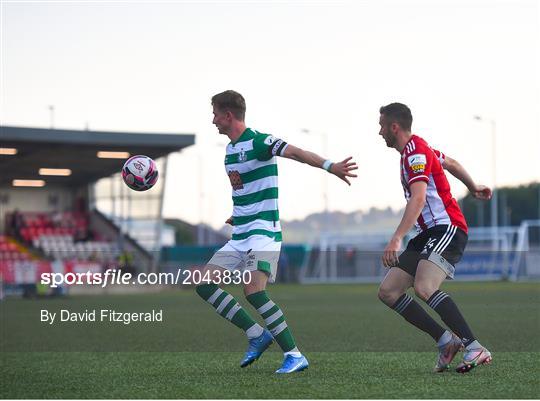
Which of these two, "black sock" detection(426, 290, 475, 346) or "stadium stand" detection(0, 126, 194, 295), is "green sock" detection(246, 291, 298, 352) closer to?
"black sock" detection(426, 290, 475, 346)

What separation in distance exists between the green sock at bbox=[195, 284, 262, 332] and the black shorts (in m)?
1.32

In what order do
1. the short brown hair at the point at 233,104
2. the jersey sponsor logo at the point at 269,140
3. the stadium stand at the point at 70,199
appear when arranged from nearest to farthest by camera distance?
the jersey sponsor logo at the point at 269,140 → the short brown hair at the point at 233,104 → the stadium stand at the point at 70,199

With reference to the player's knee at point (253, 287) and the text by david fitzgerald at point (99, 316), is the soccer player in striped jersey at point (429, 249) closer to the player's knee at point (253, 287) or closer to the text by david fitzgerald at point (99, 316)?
the player's knee at point (253, 287)

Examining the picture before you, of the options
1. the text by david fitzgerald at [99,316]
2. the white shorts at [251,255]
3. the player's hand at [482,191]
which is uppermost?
the player's hand at [482,191]

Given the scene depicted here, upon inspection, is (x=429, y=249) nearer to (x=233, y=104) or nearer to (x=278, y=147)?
(x=278, y=147)

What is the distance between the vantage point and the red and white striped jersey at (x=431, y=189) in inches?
304

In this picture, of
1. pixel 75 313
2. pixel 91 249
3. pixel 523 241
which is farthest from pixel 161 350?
pixel 523 241

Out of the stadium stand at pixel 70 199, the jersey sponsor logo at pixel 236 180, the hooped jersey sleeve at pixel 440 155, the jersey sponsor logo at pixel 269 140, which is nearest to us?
the jersey sponsor logo at pixel 269 140

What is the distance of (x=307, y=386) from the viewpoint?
691cm

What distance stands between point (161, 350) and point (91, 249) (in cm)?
2862

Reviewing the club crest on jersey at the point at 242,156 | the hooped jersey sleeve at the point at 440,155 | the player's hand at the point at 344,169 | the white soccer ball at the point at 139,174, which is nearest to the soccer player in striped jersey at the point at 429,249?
the hooped jersey sleeve at the point at 440,155

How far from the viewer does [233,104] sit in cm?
806

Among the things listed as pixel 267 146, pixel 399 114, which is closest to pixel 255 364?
pixel 267 146

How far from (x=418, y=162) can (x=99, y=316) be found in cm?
1438
